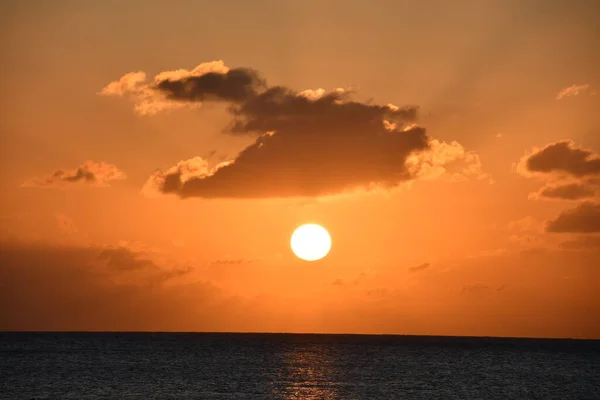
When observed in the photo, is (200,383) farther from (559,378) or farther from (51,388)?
(559,378)

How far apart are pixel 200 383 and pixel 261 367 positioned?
117 ft

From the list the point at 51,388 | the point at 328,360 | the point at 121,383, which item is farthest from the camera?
the point at 328,360

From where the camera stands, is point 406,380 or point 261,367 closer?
point 406,380

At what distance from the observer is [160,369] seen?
395ft

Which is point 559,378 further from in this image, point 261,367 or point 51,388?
point 51,388

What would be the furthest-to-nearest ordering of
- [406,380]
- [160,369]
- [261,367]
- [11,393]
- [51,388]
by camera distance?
[261,367], [160,369], [406,380], [51,388], [11,393]

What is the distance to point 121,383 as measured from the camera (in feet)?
308

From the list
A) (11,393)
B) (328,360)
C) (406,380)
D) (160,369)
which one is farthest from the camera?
(328,360)

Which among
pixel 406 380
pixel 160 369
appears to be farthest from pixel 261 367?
pixel 406 380

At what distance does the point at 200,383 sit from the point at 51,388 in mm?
18034

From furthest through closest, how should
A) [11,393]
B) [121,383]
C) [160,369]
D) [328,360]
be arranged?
[328,360] < [160,369] < [121,383] < [11,393]

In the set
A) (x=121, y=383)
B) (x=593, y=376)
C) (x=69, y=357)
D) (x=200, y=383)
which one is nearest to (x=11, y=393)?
(x=121, y=383)

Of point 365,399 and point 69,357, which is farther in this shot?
point 69,357

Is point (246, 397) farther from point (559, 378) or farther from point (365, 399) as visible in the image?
point (559, 378)
